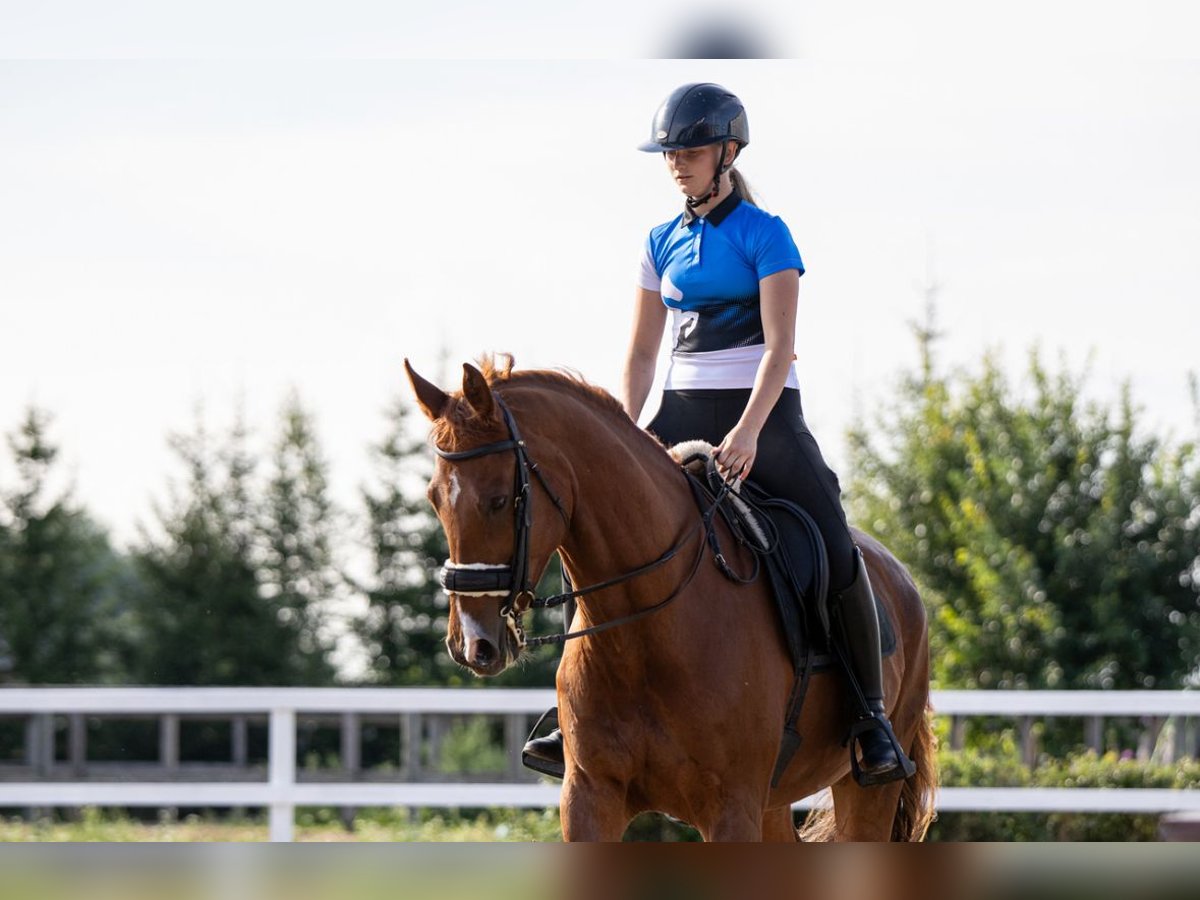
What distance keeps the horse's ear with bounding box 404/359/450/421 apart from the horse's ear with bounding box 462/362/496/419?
95 mm

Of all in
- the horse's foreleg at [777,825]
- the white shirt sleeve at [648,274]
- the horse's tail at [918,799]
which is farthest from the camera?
the horse's tail at [918,799]

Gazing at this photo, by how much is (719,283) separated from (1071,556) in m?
13.7

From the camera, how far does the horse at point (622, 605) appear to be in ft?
13.4

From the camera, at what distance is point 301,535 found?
81.6ft

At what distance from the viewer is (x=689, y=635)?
14.9 feet

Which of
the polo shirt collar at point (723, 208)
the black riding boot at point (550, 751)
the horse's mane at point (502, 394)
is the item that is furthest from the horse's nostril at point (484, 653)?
the polo shirt collar at point (723, 208)

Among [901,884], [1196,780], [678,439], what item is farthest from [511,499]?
[1196,780]

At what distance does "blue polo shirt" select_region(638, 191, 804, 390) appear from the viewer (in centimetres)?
501

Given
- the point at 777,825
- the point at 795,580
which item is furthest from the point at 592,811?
the point at 777,825

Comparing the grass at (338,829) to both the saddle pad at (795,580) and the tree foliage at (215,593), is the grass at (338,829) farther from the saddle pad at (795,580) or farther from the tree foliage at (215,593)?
the saddle pad at (795,580)

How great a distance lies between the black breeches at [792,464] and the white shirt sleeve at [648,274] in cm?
42

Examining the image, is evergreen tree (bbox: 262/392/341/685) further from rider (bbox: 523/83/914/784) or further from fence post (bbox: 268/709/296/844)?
rider (bbox: 523/83/914/784)

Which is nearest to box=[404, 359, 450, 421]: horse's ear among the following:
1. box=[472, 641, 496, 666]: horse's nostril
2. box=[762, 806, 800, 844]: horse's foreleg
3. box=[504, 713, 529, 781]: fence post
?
box=[472, 641, 496, 666]: horse's nostril

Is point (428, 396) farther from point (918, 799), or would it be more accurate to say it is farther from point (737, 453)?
point (918, 799)
